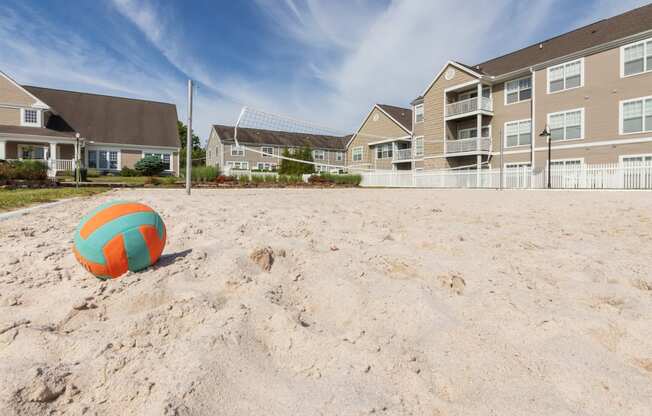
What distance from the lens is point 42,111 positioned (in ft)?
86.7

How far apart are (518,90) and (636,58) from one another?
6384mm

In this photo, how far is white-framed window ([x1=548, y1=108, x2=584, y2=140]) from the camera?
20.9 metres

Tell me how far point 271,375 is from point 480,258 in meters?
2.30

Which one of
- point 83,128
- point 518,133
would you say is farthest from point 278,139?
point 518,133

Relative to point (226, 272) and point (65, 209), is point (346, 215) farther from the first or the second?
point (65, 209)

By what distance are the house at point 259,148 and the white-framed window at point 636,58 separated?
93.9 ft

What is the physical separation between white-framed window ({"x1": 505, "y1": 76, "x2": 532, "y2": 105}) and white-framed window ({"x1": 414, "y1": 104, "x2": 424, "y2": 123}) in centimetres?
756

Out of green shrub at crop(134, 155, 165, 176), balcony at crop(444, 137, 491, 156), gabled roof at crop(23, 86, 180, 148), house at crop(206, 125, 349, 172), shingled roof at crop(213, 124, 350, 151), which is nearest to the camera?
balcony at crop(444, 137, 491, 156)

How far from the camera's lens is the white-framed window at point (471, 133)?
26.1 metres

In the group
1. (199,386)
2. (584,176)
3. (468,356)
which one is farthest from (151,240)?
(584,176)

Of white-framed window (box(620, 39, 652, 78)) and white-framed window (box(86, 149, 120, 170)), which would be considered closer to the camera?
white-framed window (box(620, 39, 652, 78))

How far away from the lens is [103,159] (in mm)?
28719

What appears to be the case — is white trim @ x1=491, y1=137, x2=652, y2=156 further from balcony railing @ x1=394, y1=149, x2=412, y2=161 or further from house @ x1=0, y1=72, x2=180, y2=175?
house @ x1=0, y1=72, x2=180, y2=175

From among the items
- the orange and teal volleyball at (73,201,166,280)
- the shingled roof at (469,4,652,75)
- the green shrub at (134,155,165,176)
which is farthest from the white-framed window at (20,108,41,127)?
the shingled roof at (469,4,652,75)
